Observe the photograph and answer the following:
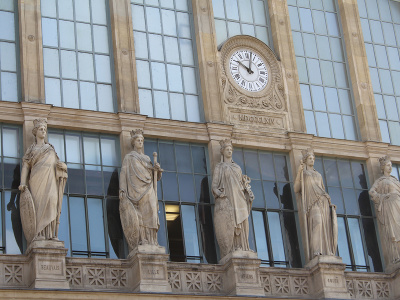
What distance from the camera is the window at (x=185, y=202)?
26.2 m

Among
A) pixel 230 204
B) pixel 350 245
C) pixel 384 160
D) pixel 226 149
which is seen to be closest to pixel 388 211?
pixel 350 245

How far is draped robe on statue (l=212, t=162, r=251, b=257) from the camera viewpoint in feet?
85.0

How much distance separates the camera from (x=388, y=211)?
92.1ft

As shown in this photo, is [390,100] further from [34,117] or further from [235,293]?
[34,117]

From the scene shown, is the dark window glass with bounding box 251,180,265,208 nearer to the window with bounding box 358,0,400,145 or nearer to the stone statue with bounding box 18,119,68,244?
the window with bounding box 358,0,400,145

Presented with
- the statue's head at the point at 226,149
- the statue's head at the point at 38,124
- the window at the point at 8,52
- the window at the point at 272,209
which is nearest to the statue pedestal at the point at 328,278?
the window at the point at 272,209

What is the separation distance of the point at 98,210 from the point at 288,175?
579cm

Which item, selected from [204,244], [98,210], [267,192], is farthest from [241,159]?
[98,210]

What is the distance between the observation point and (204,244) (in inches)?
1041

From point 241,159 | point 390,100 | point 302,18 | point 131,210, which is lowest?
point 131,210

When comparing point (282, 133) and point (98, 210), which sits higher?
point (282, 133)

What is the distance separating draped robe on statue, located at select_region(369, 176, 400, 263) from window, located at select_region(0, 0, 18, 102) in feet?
33.7

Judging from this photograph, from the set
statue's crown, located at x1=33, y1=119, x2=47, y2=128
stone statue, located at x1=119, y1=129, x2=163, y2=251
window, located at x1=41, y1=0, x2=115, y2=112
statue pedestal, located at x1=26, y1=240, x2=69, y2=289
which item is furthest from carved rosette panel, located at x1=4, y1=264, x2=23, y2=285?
window, located at x1=41, y1=0, x2=115, y2=112

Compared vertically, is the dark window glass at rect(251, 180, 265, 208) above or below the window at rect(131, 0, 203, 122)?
below
